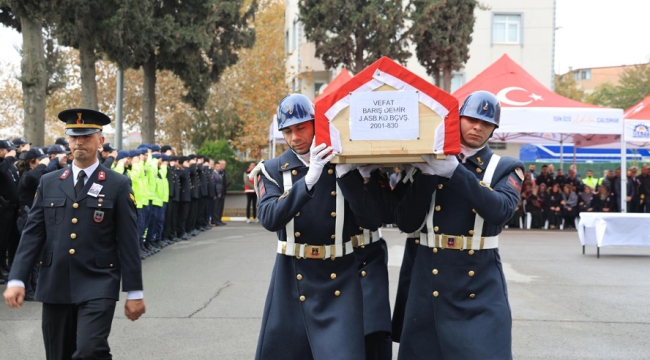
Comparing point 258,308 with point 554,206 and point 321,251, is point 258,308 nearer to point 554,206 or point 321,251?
point 321,251

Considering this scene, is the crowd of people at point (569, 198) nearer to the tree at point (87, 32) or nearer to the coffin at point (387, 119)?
the tree at point (87, 32)

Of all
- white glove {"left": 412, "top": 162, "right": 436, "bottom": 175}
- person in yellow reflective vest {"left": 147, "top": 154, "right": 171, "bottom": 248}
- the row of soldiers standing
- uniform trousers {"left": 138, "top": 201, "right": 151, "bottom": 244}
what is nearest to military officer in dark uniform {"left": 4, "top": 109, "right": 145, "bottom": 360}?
Result: white glove {"left": 412, "top": 162, "right": 436, "bottom": 175}

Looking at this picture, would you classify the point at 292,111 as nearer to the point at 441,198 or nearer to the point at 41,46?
the point at 441,198

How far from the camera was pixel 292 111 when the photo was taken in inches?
178

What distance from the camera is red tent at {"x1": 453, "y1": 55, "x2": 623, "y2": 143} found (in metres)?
20.7

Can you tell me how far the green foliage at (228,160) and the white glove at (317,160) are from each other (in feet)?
95.0

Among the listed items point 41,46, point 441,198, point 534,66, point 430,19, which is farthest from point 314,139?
point 534,66

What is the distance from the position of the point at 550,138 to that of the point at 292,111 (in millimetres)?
22245

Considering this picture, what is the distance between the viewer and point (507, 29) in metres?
40.2

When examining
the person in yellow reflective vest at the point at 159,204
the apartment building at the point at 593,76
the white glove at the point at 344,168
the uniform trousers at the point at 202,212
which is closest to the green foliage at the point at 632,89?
the apartment building at the point at 593,76

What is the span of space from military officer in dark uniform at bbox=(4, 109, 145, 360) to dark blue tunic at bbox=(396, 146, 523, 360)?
1803mm

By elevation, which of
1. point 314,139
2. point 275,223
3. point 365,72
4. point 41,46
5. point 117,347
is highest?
point 41,46

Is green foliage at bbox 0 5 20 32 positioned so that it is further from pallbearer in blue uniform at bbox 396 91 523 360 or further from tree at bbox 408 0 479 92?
tree at bbox 408 0 479 92

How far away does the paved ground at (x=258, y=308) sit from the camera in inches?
309
